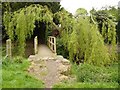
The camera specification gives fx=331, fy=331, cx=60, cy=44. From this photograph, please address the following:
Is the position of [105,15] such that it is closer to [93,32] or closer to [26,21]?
[93,32]

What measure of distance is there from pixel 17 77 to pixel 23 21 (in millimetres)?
4295

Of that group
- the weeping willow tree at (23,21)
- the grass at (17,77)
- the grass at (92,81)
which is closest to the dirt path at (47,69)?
the grass at (17,77)

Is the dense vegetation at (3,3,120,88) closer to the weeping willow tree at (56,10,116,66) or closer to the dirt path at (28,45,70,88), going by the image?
the weeping willow tree at (56,10,116,66)

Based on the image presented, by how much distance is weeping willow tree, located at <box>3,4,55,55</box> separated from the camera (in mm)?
12542

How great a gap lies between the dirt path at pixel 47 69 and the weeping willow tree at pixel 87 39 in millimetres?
995

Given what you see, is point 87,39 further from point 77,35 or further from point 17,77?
point 17,77

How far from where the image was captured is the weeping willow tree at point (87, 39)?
11.5 m

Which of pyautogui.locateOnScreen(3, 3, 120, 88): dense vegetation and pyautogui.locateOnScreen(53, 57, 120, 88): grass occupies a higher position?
pyautogui.locateOnScreen(3, 3, 120, 88): dense vegetation

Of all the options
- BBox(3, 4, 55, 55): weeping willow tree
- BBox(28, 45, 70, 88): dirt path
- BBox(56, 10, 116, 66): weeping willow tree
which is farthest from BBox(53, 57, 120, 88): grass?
BBox(3, 4, 55, 55): weeping willow tree

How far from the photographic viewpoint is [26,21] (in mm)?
12570

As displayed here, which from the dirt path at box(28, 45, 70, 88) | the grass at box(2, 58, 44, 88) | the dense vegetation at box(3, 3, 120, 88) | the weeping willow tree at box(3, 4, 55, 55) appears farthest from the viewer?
the weeping willow tree at box(3, 4, 55, 55)

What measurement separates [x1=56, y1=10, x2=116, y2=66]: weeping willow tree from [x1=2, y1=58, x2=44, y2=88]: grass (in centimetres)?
231

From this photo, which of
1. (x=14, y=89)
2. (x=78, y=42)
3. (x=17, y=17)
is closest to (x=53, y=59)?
(x=78, y=42)

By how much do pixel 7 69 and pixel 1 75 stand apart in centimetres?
122
